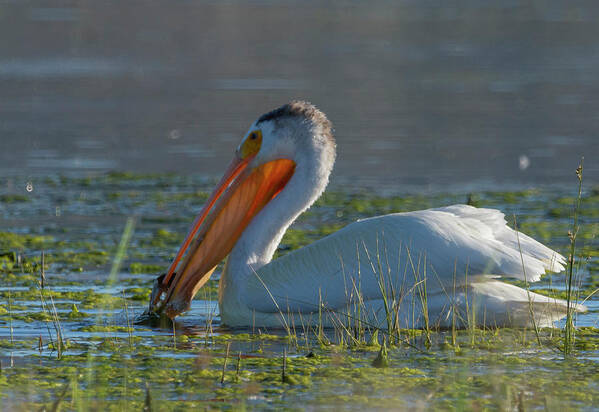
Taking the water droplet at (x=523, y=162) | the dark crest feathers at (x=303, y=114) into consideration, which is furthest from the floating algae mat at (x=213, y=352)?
the water droplet at (x=523, y=162)

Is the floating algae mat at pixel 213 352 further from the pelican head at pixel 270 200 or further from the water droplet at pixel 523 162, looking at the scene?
the water droplet at pixel 523 162

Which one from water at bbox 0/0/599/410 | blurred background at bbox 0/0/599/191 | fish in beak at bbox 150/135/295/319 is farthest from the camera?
blurred background at bbox 0/0/599/191

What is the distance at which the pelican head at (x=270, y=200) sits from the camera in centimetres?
739

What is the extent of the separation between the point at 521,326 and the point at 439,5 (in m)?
41.1

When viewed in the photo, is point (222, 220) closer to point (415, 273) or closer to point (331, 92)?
point (415, 273)

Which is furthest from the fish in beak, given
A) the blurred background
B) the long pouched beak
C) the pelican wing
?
the blurred background

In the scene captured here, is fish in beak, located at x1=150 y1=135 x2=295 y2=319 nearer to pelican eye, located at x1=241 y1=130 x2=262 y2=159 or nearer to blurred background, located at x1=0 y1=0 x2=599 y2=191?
pelican eye, located at x1=241 y1=130 x2=262 y2=159

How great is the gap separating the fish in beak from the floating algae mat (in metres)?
0.22

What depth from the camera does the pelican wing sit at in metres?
6.46

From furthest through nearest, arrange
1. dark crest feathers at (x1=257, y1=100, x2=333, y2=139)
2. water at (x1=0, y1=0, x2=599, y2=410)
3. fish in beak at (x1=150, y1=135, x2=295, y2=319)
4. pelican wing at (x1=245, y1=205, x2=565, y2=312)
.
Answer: dark crest feathers at (x1=257, y1=100, x2=333, y2=139), fish in beak at (x1=150, y1=135, x2=295, y2=319), pelican wing at (x1=245, y1=205, x2=565, y2=312), water at (x1=0, y1=0, x2=599, y2=410)

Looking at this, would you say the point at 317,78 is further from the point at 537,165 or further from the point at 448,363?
the point at 448,363

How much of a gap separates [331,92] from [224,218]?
44.1 ft

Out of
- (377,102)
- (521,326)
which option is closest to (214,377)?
(521,326)

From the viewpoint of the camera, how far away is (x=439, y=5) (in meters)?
46.8
